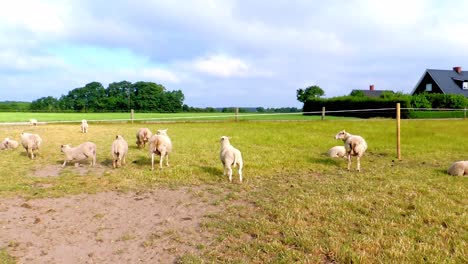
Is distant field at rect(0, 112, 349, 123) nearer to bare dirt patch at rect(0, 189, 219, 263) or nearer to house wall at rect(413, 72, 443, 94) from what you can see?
house wall at rect(413, 72, 443, 94)

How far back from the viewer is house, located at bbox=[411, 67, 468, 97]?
48.5 m

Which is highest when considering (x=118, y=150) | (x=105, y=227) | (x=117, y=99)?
(x=117, y=99)

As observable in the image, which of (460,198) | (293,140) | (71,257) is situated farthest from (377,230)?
(293,140)

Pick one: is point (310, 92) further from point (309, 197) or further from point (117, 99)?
point (309, 197)

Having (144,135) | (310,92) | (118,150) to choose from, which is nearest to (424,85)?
(310,92)

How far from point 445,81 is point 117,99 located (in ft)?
204

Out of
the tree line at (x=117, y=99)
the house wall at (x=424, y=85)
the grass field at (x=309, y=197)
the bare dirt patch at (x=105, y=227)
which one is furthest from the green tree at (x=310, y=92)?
the bare dirt patch at (x=105, y=227)

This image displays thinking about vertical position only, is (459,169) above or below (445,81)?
below

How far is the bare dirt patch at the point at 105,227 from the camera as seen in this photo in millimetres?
4535

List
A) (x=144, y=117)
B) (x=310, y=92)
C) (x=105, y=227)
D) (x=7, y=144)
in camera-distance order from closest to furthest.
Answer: (x=105, y=227) < (x=7, y=144) < (x=144, y=117) < (x=310, y=92)

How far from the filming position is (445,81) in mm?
49906

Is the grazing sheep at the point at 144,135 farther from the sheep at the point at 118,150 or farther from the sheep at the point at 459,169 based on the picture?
the sheep at the point at 459,169

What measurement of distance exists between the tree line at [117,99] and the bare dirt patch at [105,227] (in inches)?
2562

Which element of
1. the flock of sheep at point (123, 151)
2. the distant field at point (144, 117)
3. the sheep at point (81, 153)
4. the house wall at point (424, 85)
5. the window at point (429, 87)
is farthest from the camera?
the window at point (429, 87)
